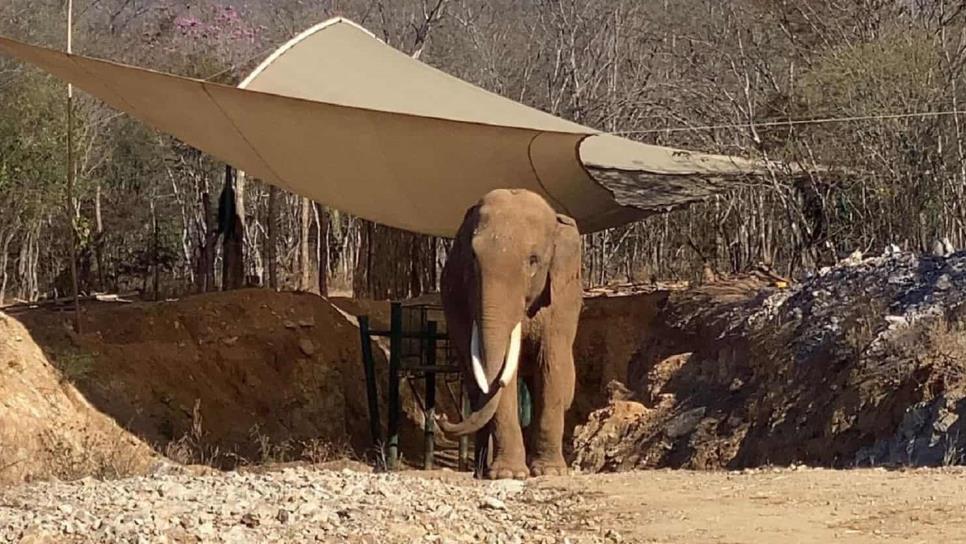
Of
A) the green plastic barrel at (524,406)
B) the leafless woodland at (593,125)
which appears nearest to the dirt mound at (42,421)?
the leafless woodland at (593,125)

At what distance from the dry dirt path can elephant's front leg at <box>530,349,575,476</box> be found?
1920mm

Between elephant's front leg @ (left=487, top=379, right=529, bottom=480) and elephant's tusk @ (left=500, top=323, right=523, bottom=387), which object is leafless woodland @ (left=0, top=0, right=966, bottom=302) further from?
elephant's front leg @ (left=487, top=379, right=529, bottom=480)

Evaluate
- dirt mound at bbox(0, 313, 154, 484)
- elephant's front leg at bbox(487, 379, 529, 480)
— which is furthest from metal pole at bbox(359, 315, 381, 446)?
elephant's front leg at bbox(487, 379, 529, 480)

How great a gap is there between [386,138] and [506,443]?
352cm

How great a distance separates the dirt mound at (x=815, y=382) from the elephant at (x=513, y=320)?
6.01ft

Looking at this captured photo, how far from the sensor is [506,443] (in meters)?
8.28

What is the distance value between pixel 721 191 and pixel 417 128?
12.7 feet

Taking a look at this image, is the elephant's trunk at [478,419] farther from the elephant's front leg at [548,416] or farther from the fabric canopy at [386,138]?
the fabric canopy at [386,138]

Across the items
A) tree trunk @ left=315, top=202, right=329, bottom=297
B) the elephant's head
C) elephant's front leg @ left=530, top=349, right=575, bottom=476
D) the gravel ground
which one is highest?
tree trunk @ left=315, top=202, right=329, bottom=297

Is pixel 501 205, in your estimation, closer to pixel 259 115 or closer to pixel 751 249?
pixel 259 115

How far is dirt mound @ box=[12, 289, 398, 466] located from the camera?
12.8m

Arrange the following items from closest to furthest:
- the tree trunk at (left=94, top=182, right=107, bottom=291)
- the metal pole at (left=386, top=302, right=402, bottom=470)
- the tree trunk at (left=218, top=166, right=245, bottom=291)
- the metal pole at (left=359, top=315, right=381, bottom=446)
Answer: the metal pole at (left=386, top=302, right=402, bottom=470), the metal pole at (left=359, top=315, right=381, bottom=446), the tree trunk at (left=218, top=166, right=245, bottom=291), the tree trunk at (left=94, top=182, right=107, bottom=291)

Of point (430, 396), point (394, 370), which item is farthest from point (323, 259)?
point (394, 370)

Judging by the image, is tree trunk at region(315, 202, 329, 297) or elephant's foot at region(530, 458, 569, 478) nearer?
elephant's foot at region(530, 458, 569, 478)
